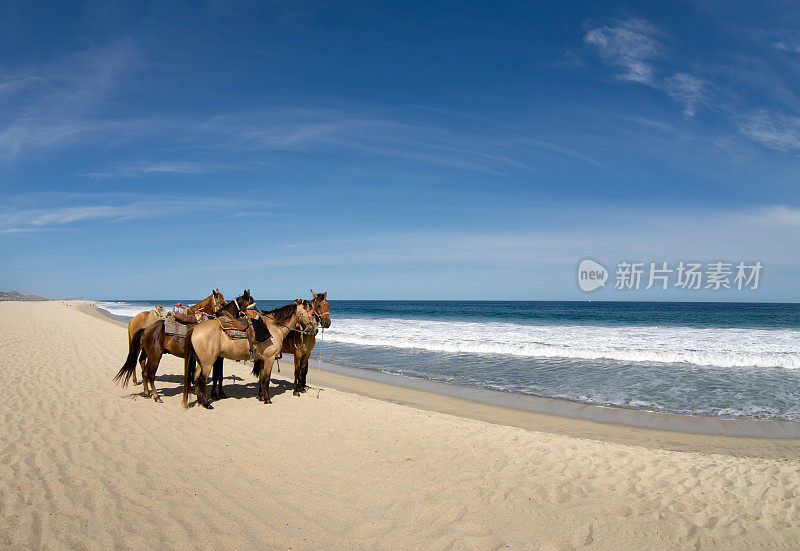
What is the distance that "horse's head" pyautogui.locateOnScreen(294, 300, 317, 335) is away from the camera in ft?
27.6

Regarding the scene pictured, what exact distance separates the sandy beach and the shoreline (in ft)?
0.23

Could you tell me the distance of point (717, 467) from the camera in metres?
5.29

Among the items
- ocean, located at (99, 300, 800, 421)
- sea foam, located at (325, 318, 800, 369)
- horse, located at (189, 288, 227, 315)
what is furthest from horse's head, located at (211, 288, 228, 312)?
sea foam, located at (325, 318, 800, 369)

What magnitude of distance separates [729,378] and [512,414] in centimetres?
798

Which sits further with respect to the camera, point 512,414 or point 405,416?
point 512,414

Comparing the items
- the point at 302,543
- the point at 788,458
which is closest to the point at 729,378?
the point at 788,458

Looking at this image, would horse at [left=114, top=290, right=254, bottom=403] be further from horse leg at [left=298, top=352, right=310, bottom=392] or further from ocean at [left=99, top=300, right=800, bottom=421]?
ocean at [left=99, top=300, right=800, bottom=421]

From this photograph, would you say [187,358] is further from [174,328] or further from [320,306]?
[320,306]

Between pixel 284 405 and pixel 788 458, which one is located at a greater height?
pixel 788 458

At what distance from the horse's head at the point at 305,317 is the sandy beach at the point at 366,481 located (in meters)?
1.57

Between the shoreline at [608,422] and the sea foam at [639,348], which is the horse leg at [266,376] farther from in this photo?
the sea foam at [639,348]

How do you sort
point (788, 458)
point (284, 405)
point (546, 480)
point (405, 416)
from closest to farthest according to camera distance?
point (546, 480), point (788, 458), point (405, 416), point (284, 405)

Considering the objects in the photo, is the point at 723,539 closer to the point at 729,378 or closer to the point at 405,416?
the point at 405,416

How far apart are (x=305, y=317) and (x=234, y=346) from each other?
4.74 ft
